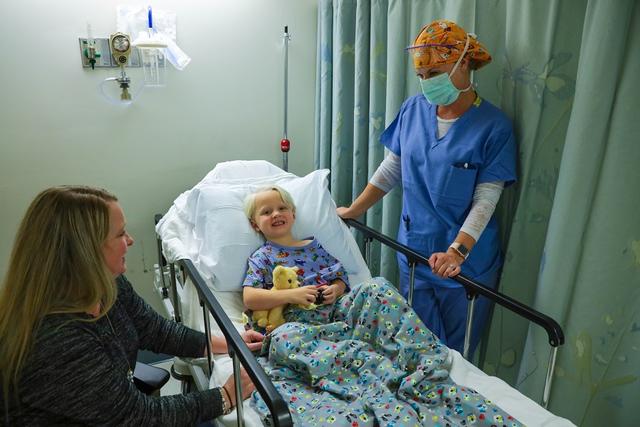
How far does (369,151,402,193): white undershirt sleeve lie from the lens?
7.06 feet

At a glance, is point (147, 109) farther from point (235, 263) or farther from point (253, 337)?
point (253, 337)

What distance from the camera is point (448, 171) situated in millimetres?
1799

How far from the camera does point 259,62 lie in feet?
9.41

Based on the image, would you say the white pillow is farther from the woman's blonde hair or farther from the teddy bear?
the woman's blonde hair

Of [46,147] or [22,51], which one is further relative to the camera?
[46,147]

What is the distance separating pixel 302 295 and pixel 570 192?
936mm

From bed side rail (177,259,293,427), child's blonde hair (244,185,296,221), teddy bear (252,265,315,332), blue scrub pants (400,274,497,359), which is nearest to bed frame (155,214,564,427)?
bed side rail (177,259,293,427)

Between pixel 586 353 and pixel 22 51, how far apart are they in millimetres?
2768

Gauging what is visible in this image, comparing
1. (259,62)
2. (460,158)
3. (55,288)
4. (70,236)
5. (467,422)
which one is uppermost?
(259,62)

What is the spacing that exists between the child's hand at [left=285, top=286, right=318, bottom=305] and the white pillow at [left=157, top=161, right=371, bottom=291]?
357 millimetres

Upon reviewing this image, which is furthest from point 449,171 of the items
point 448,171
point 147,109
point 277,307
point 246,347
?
point 147,109

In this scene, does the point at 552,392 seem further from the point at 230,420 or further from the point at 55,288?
the point at 55,288

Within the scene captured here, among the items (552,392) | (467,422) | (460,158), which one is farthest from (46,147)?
(552,392)

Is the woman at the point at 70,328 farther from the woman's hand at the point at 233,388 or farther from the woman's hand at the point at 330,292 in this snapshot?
the woman's hand at the point at 330,292
